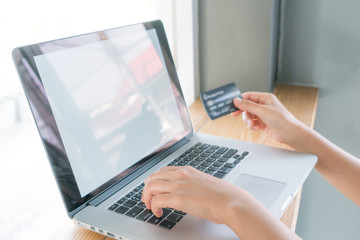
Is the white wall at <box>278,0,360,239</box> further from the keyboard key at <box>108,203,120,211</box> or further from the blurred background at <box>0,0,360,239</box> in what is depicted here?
the keyboard key at <box>108,203,120,211</box>

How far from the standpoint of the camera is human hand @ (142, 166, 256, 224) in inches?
18.7

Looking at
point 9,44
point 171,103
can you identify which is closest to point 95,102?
point 171,103

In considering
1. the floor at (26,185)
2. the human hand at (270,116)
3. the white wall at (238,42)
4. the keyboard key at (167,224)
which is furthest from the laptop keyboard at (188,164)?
the floor at (26,185)

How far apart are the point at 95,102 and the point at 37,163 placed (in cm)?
62

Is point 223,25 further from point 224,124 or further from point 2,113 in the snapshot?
point 2,113

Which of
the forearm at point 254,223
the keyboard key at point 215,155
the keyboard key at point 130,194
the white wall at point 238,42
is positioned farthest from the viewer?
the white wall at point 238,42

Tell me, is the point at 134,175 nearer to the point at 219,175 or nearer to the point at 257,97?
the point at 219,175

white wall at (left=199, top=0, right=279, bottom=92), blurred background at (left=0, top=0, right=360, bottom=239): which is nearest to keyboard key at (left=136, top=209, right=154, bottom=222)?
blurred background at (left=0, top=0, right=360, bottom=239)

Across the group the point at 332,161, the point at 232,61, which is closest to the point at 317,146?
the point at 332,161

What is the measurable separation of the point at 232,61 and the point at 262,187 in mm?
599

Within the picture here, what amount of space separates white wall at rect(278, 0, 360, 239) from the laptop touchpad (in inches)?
26.7

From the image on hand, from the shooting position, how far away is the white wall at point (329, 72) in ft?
3.52

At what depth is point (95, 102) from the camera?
0.58 meters

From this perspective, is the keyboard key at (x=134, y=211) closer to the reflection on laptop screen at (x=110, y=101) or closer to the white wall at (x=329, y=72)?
the reflection on laptop screen at (x=110, y=101)
